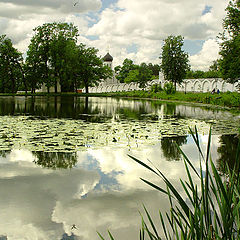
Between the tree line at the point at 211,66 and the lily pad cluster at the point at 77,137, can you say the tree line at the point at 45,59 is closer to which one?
the tree line at the point at 211,66

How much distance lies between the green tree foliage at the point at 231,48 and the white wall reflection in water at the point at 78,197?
2005 cm

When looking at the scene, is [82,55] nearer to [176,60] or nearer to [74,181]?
[176,60]

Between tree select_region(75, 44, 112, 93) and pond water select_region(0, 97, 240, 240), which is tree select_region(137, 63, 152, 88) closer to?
tree select_region(75, 44, 112, 93)

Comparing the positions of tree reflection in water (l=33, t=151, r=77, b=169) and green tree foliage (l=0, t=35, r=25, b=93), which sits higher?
green tree foliage (l=0, t=35, r=25, b=93)

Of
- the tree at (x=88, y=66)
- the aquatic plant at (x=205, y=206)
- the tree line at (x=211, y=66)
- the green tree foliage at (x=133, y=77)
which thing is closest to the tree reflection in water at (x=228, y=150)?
the aquatic plant at (x=205, y=206)

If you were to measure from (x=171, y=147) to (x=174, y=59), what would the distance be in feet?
120

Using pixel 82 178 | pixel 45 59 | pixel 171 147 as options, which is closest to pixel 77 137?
pixel 171 147

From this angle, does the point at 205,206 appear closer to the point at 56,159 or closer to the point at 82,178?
the point at 82,178

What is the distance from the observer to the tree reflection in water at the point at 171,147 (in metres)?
6.08

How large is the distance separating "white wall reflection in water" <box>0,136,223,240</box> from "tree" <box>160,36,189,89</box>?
37.5 meters

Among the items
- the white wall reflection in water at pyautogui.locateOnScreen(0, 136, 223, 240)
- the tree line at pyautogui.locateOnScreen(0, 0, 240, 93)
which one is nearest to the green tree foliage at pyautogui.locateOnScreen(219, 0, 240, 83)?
the tree line at pyautogui.locateOnScreen(0, 0, 240, 93)

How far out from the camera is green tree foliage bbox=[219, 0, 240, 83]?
23.6 meters

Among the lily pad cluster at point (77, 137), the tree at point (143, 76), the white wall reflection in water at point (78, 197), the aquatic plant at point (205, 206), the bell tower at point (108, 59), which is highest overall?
the bell tower at point (108, 59)

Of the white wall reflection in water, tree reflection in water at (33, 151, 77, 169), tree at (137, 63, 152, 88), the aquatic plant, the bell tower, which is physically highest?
the bell tower
